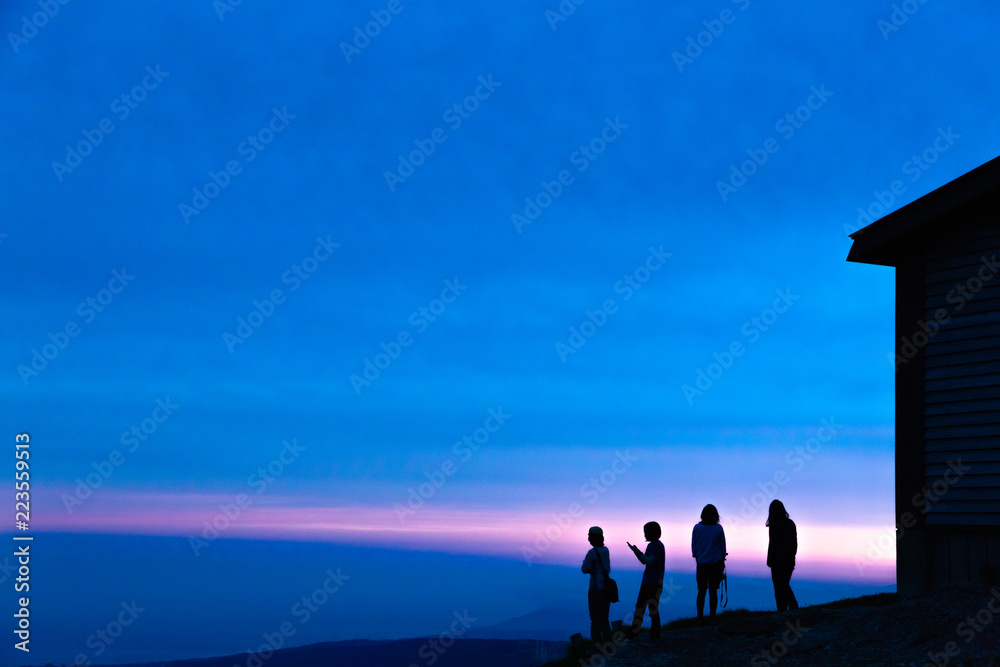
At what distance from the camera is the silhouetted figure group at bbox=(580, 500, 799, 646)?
13961 millimetres

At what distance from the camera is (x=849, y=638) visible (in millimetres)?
12781

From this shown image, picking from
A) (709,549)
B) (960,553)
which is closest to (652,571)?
(709,549)

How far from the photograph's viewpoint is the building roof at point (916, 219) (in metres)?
13.7

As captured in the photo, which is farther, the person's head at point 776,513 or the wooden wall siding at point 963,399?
the person's head at point 776,513

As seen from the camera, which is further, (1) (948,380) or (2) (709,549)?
(2) (709,549)

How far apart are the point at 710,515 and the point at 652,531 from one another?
6.96 ft

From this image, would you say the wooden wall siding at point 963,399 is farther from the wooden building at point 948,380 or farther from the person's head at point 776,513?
the person's head at point 776,513

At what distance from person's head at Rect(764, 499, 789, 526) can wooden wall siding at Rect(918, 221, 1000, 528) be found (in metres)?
2.34

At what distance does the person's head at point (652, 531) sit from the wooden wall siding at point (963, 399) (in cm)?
411

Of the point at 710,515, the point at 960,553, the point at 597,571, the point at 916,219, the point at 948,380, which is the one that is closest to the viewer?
the point at 960,553

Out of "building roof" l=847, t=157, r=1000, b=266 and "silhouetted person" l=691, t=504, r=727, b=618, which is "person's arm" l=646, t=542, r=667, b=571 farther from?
"building roof" l=847, t=157, r=1000, b=266

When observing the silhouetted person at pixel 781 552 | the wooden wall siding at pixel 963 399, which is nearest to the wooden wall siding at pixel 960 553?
the wooden wall siding at pixel 963 399

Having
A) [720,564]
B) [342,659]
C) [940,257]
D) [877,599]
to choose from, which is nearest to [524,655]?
[720,564]

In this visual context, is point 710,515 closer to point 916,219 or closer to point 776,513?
point 776,513
